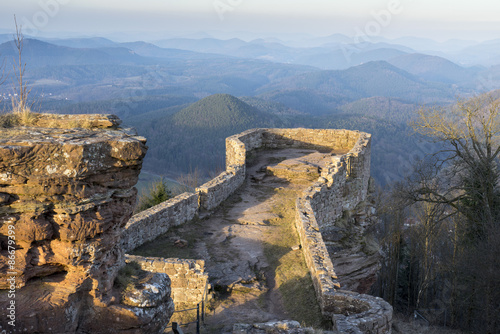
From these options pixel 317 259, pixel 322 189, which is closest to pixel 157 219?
pixel 317 259

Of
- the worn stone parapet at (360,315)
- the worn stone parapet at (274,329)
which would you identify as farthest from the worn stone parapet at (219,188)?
the worn stone parapet at (274,329)

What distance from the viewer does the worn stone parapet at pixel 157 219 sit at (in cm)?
1131

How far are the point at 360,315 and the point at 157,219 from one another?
6.31 meters

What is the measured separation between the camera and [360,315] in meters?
8.30

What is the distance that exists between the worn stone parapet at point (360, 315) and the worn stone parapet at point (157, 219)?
17.9ft

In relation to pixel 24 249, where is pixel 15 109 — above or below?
above

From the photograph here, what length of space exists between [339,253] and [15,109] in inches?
544

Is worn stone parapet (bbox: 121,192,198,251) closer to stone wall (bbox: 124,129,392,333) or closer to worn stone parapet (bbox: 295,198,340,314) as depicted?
stone wall (bbox: 124,129,392,333)

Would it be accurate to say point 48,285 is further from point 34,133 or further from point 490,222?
point 490,222

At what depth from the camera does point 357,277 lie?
1877cm

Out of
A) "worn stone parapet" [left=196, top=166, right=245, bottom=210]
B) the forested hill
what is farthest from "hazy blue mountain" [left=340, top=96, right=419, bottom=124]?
"worn stone parapet" [left=196, top=166, right=245, bottom=210]

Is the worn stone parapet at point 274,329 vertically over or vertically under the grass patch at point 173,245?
over

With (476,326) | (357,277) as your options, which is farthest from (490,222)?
(476,326)

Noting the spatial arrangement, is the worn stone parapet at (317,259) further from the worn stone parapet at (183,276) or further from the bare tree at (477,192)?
the bare tree at (477,192)
